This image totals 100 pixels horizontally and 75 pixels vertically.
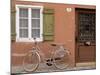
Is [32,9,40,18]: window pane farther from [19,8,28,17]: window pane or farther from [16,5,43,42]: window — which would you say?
[19,8,28,17]: window pane

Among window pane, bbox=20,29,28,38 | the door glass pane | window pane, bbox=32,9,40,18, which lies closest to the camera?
window pane, bbox=20,29,28,38

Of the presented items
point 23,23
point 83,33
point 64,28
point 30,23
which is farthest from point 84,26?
point 23,23

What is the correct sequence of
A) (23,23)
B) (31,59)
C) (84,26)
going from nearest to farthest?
(31,59) < (23,23) < (84,26)

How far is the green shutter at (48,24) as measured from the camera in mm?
4047

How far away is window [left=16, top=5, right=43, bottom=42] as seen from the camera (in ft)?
12.9

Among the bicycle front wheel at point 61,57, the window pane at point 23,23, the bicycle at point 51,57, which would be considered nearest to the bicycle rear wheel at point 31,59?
the bicycle at point 51,57

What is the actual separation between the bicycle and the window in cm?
14

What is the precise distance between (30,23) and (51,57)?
2.02 feet

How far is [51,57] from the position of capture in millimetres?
3990

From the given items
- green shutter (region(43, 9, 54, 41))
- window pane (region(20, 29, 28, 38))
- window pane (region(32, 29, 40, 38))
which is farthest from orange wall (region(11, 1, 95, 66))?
window pane (region(20, 29, 28, 38))

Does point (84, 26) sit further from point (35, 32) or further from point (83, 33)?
point (35, 32)

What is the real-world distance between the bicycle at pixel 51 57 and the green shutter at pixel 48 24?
0.16 meters

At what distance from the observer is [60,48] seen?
4.09 meters

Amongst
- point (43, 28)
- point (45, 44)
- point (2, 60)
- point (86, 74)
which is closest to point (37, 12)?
point (43, 28)
